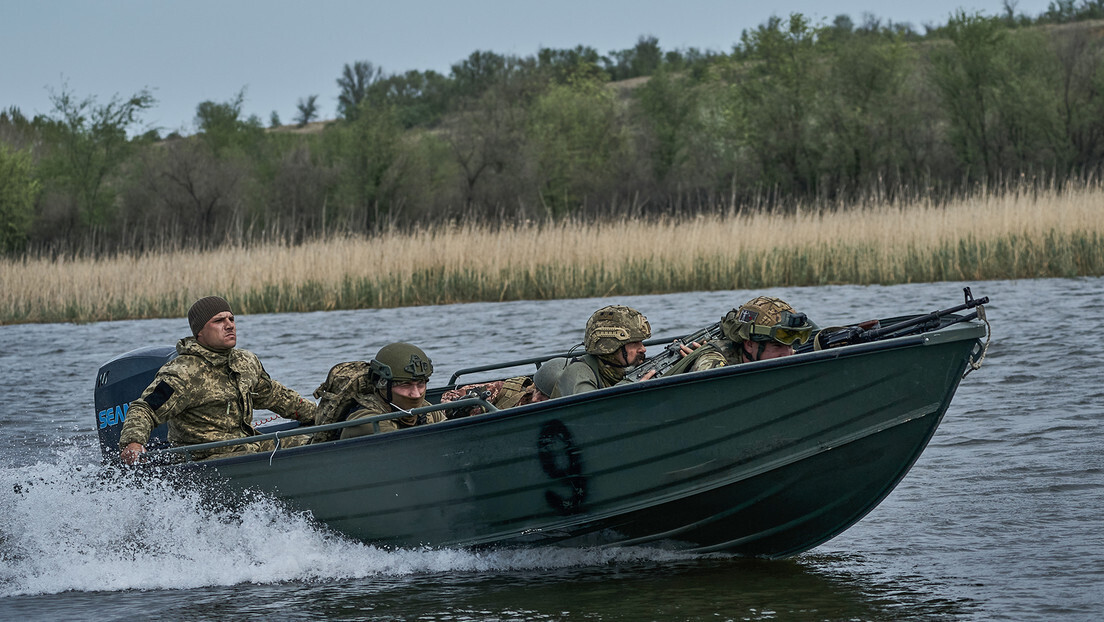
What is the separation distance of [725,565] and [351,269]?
46.9 ft

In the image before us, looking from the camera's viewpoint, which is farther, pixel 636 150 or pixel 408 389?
pixel 636 150

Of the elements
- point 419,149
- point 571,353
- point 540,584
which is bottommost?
point 540,584

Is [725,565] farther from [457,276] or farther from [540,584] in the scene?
[457,276]

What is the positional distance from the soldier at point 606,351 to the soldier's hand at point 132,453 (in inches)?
88.6

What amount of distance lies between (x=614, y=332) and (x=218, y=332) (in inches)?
91.7

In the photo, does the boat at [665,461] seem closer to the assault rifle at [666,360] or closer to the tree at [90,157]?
the assault rifle at [666,360]

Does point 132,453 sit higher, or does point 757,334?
point 757,334

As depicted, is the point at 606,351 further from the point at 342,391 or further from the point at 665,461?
the point at 342,391

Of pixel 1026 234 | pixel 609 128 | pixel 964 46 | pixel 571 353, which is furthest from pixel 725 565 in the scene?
pixel 609 128

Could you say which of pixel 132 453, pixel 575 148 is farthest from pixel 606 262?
pixel 575 148

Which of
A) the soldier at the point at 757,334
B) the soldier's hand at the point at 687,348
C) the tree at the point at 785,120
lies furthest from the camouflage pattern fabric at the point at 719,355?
the tree at the point at 785,120

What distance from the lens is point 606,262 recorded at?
19578mm

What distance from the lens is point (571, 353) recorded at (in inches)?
288

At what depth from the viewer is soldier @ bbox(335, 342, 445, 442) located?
6.59 m
